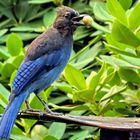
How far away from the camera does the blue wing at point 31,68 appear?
3504mm

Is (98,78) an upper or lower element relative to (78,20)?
lower

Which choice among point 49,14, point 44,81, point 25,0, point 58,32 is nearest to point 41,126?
point 44,81

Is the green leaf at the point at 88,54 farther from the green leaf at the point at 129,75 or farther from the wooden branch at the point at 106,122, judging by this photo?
the wooden branch at the point at 106,122

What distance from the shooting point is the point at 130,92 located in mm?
3555

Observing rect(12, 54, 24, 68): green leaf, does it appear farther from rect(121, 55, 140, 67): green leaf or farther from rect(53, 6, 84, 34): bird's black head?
rect(121, 55, 140, 67): green leaf

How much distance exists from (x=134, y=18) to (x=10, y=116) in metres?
0.78

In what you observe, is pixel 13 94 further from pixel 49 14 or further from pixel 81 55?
pixel 49 14

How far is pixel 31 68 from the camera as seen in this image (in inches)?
144

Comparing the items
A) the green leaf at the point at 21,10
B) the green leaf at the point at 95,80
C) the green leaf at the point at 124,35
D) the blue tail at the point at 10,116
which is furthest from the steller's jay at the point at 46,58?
the green leaf at the point at 21,10

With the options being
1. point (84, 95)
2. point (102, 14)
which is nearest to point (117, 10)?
point (102, 14)

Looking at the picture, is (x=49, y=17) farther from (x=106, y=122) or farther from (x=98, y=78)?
(x=106, y=122)

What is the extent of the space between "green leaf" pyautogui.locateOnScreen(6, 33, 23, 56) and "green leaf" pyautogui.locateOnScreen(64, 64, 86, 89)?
47cm

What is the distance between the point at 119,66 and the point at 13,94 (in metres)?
0.51

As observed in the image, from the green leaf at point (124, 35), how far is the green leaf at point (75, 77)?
0.80 feet
